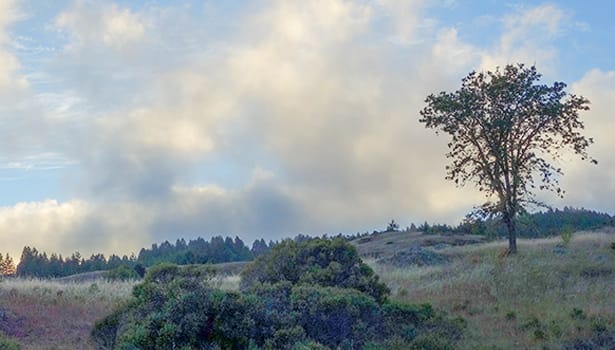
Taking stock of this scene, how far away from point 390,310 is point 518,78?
67.9 ft

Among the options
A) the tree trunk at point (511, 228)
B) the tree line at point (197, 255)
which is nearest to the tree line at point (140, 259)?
the tree line at point (197, 255)

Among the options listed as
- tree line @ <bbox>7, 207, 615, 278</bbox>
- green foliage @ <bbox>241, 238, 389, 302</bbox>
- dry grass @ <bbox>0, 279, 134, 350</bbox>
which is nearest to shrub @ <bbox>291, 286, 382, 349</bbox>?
green foliage @ <bbox>241, 238, 389, 302</bbox>

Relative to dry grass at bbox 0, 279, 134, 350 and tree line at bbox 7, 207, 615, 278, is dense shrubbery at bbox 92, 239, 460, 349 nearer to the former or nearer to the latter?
dry grass at bbox 0, 279, 134, 350

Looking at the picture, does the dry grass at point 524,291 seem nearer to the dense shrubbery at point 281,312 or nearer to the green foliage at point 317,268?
the dense shrubbery at point 281,312

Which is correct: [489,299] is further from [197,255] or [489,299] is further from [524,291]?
[197,255]

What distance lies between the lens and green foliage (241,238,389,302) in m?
21.3

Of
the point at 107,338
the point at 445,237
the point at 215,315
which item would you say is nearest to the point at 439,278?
the point at 107,338

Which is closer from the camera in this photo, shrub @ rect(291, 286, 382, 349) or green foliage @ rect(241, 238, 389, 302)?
shrub @ rect(291, 286, 382, 349)

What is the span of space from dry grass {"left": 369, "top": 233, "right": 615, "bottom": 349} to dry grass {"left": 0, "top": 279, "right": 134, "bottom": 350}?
10224mm

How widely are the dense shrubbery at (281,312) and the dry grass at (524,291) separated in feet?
7.76

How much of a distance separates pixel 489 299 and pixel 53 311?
46.9ft

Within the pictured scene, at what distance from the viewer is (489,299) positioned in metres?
26.5

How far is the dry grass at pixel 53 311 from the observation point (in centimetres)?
2239

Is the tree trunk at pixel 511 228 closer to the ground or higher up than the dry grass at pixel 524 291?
higher up
